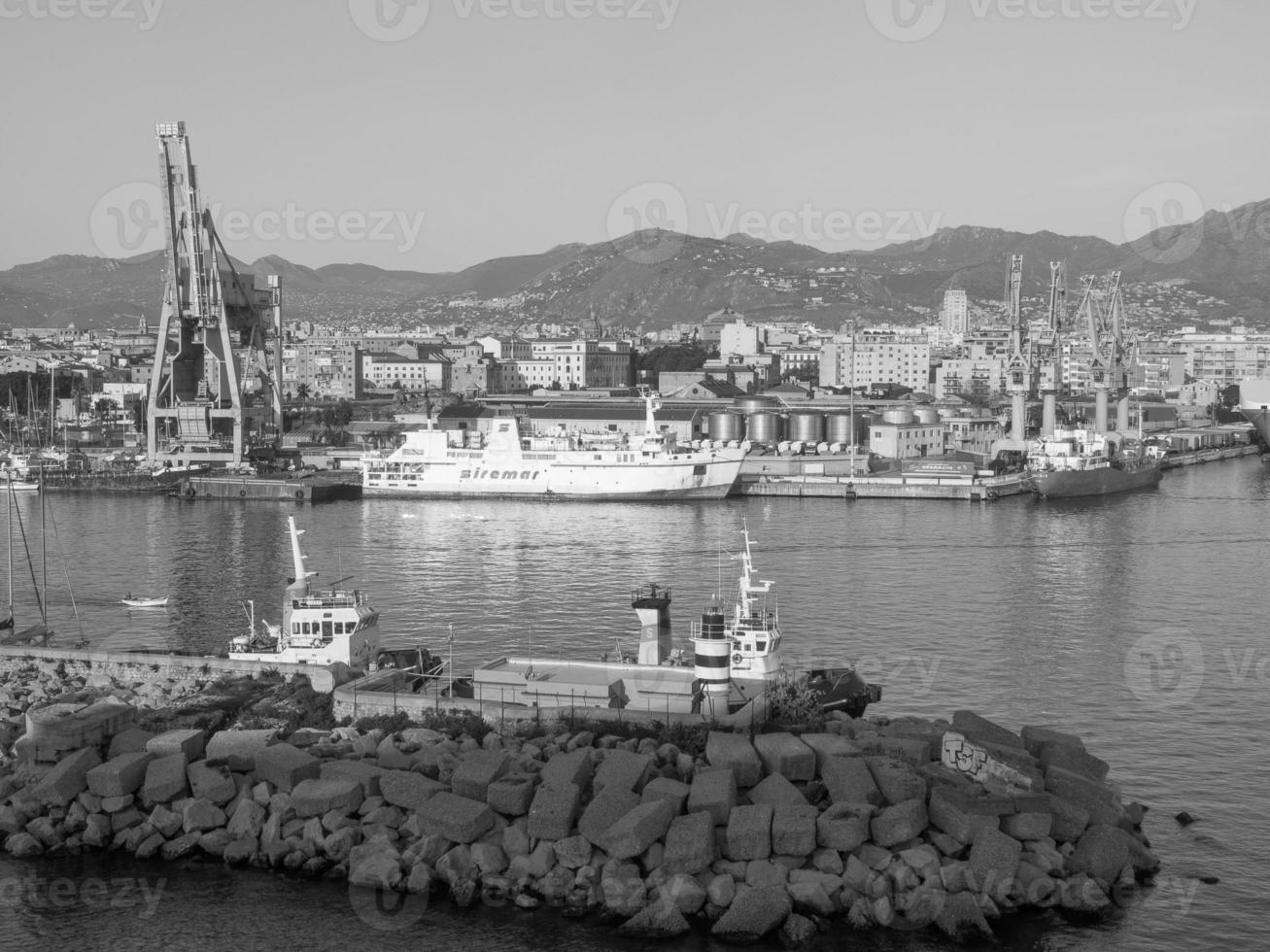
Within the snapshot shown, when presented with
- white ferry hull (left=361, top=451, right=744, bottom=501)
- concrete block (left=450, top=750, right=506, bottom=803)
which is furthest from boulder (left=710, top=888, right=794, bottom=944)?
white ferry hull (left=361, top=451, right=744, bottom=501)

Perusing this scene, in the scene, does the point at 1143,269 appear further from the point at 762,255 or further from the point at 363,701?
the point at 363,701

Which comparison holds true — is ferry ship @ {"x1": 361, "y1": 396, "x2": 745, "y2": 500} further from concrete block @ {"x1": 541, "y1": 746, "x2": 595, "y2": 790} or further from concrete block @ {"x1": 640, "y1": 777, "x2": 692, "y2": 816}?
concrete block @ {"x1": 640, "y1": 777, "x2": 692, "y2": 816}

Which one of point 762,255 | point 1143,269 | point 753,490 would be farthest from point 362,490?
point 1143,269

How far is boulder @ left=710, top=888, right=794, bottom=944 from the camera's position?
238 inches

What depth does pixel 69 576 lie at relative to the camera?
15.7m

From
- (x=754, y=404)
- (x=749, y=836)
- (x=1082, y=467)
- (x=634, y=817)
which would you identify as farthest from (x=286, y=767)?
(x=754, y=404)

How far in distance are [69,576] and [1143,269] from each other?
148082mm

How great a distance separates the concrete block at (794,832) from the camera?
6.32 m

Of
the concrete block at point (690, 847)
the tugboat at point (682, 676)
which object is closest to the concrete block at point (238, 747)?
the tugboat at point (682, 676)

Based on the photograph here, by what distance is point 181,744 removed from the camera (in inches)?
291

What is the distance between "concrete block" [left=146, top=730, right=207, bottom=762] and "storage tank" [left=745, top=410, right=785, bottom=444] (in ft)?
88.5

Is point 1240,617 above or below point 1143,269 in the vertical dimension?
below

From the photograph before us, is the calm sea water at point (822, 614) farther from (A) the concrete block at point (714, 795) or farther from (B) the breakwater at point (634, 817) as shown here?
(A) the concrete block at point (714, 795)

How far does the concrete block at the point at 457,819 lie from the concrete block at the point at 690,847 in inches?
35.5
